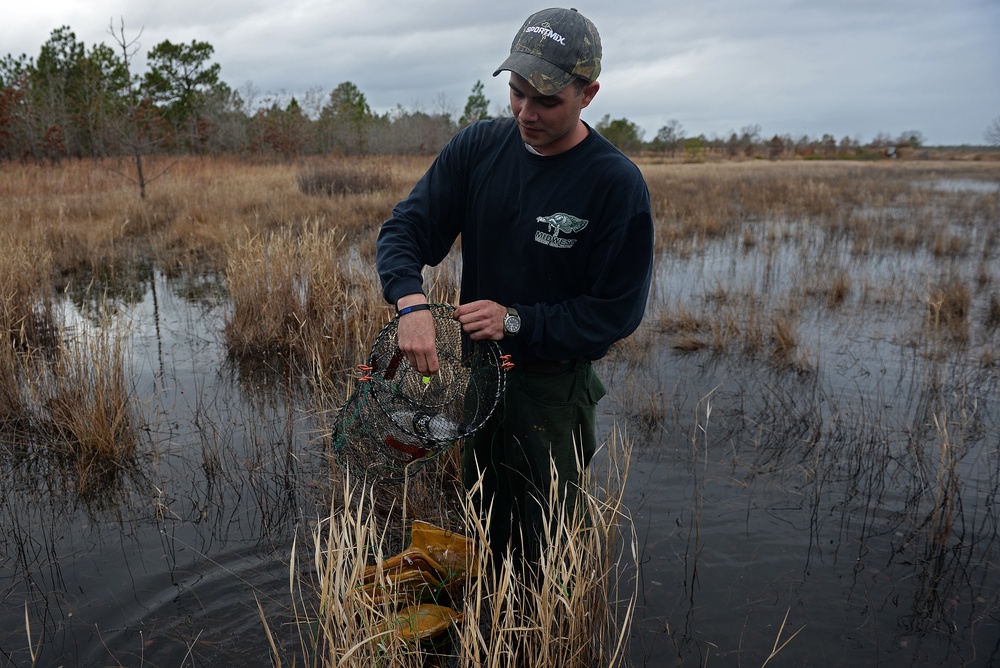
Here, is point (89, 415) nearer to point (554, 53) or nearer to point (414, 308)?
point (414, 308)

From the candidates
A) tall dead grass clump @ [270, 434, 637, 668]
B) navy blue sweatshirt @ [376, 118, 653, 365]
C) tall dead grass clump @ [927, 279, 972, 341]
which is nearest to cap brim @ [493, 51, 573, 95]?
navy blue sweatshirt @ [376, 118, 653, 365]

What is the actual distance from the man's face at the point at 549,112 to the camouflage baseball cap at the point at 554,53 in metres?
0.04

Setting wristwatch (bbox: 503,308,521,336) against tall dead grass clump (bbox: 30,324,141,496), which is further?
tall dead grass clump (bbox: 30,324,141,496)

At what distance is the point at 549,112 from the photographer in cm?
206

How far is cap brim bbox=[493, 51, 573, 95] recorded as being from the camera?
6.53ft

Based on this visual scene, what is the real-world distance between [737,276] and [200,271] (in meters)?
6.99

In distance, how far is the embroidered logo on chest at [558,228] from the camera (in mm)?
2164

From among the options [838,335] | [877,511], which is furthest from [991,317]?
[877,511]

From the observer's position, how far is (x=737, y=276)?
9.53 meters

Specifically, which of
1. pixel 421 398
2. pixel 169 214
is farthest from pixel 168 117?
pixel 421 398

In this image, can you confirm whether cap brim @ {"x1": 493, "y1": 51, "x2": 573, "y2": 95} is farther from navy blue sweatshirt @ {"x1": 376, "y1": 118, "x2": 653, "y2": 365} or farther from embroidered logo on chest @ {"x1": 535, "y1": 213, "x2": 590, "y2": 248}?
embroidered logo on chest @ {"x1": 535, "y1": 213, "x2": 590, "y2": 248}

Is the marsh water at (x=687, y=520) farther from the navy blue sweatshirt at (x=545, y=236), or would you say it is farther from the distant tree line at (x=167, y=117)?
the distant tree line at (x=167, y=117)

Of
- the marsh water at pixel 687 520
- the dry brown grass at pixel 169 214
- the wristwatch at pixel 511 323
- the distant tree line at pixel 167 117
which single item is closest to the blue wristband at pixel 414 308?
the wristwatch at pixel 511 323

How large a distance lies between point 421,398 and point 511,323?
63 centimetres
